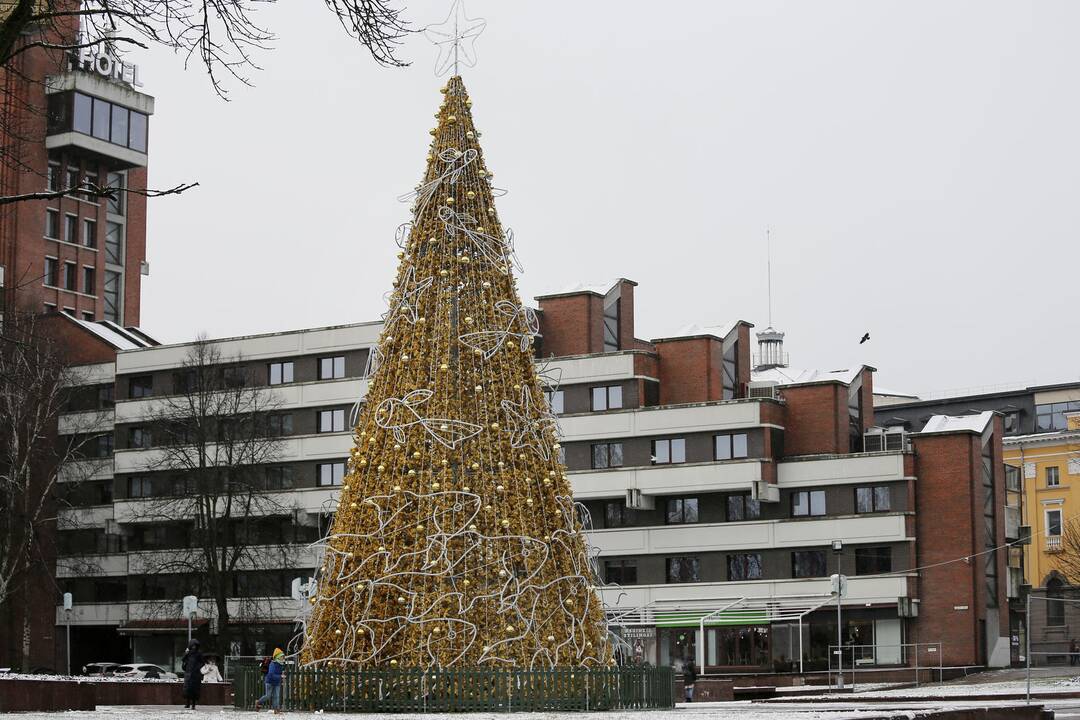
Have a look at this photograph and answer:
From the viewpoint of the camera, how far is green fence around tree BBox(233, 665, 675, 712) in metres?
27.4

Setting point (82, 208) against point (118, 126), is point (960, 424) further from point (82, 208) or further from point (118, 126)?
point (82, 208)

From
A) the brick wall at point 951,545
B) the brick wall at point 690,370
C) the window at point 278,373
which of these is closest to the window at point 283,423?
the window at point 278,373

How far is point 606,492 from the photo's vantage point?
74.1m

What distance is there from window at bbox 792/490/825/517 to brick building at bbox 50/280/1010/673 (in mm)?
63

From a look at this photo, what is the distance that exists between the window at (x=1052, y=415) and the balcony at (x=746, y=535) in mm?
37789

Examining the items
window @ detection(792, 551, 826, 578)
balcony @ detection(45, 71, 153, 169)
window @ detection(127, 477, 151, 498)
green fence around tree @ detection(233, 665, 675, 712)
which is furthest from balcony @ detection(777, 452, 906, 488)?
balcony @ detection(45, 71, 153, 169)

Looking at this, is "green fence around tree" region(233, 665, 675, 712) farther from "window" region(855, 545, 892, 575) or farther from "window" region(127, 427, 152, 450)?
"window" region(127, 427, 152, 450)

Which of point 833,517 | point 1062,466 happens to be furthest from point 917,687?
point 1062,466

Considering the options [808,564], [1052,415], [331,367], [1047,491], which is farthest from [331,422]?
[1052,415]

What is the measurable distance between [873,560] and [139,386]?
38591mm

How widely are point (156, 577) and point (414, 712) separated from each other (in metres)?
56.3

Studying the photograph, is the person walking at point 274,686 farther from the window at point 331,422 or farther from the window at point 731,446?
the window at point 331,422

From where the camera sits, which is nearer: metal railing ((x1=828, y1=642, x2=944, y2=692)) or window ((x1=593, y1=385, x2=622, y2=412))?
metal railing ((x1=828, y1=642, x2=944, y2=692))

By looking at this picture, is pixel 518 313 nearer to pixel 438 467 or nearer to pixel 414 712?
pixel 438 467
